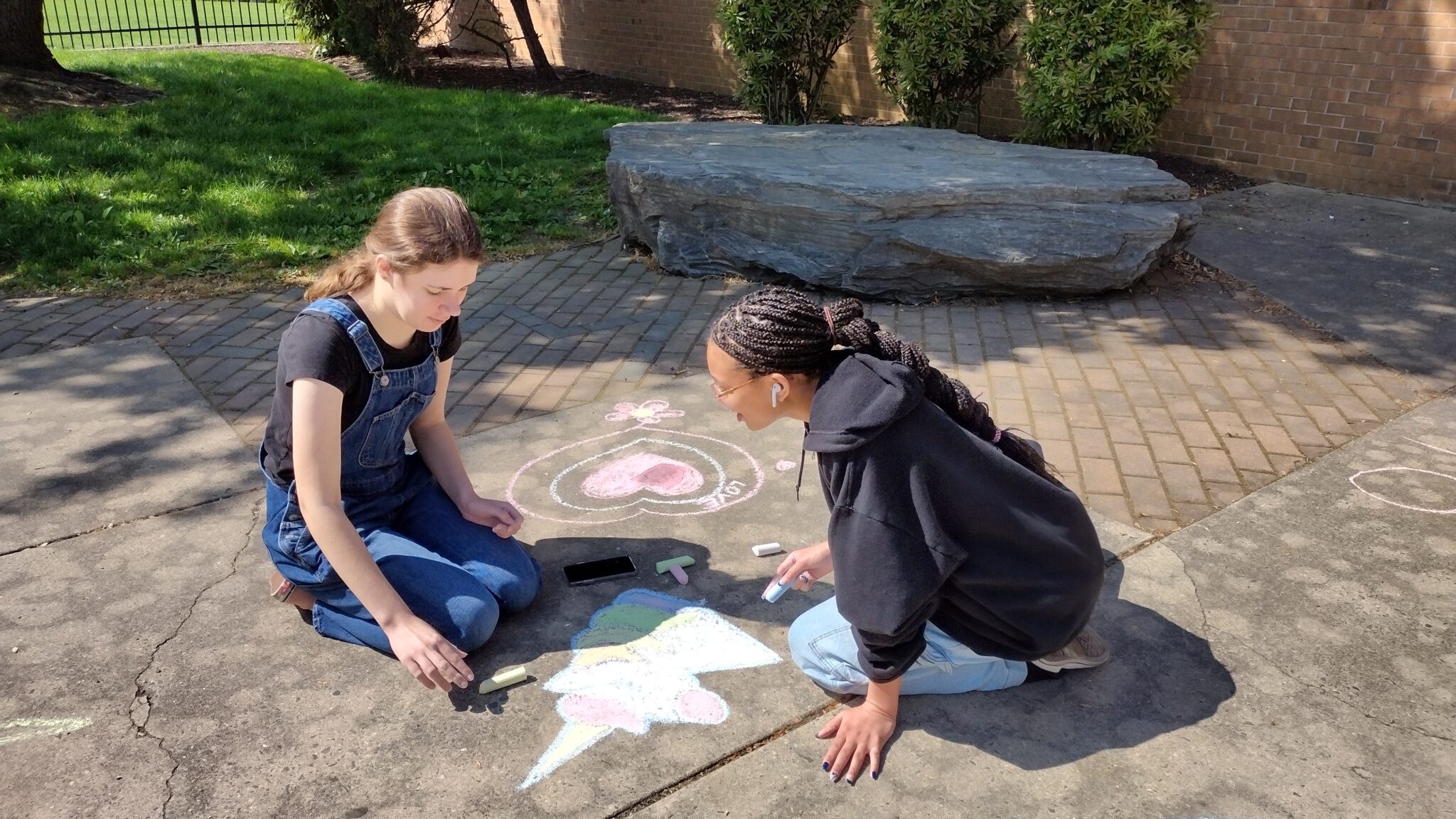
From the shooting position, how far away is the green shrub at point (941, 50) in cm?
820

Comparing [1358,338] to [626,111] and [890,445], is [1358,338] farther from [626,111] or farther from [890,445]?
[626,111]

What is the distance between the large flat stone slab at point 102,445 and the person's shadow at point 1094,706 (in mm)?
2476

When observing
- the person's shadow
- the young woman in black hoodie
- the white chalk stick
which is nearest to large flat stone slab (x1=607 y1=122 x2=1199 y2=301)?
the person's shadow

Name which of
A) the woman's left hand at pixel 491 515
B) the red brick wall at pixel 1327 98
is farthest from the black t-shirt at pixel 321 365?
the red brick wall at pixel 1327 98

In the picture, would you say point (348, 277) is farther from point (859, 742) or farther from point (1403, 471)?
point (1403, 471)

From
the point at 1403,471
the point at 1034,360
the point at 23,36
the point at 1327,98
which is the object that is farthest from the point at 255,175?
the point at 1327,98

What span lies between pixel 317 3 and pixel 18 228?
6694 mm

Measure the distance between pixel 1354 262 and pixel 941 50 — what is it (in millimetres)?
3692

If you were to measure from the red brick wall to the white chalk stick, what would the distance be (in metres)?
7.30

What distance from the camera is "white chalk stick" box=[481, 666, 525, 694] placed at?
251 cm

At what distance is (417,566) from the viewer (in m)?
2.62

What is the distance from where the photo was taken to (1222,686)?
8.27 ft

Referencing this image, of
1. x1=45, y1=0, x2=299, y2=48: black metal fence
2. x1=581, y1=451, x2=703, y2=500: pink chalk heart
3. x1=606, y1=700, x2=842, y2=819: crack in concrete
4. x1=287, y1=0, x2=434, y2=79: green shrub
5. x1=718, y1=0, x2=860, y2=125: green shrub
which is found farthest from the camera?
x1=45, y1=0, x2=299, y2=48: black metal fence

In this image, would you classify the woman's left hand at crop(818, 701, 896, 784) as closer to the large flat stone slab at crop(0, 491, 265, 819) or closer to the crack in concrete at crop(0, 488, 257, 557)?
the large flat stone slab at crop(0, 491, 265, 819)
